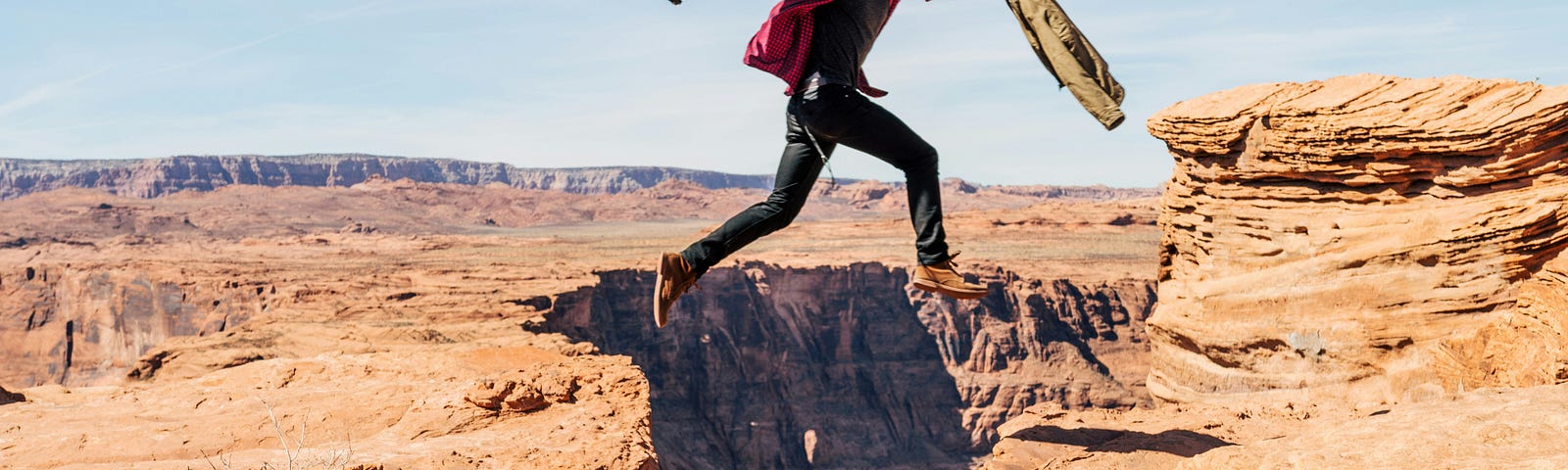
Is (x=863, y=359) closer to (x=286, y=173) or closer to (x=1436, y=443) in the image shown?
(x=1436, y=443)

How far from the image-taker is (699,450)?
4278 centimetres

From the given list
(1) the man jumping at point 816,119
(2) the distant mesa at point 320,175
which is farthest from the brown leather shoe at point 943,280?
(2) the distant mesa at point 320,175

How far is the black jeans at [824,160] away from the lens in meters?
4.07

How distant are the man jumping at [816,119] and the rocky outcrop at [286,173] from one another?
127 m

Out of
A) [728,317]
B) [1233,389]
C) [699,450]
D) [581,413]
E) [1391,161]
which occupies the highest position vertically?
[1391,161]

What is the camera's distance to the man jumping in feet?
13.4

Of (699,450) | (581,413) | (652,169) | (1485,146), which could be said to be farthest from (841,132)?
(652,169)

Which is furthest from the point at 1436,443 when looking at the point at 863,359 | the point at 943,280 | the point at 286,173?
the point at 286,173

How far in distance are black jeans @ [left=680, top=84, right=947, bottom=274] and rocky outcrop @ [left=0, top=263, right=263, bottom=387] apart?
118 feet

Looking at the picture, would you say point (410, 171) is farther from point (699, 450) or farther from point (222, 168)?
point (699, 450)

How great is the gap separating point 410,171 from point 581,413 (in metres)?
168

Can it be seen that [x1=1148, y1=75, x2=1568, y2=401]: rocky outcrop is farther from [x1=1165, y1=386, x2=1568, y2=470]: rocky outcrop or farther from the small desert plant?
the small desert plant

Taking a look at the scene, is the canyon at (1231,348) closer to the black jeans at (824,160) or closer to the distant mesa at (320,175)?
the black jeans at (824,160)

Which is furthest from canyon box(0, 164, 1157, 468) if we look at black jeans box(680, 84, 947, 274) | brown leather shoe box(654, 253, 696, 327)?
black jeans box(680, 84, 947, 274)
